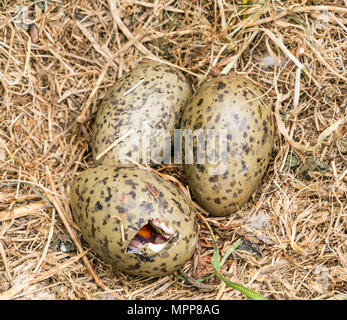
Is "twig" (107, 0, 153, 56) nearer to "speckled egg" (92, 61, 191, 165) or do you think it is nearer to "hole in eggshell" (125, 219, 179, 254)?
"speckled egg" (92, 61, 191, 165)

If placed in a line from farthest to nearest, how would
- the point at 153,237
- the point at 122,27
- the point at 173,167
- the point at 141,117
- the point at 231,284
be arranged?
the point at 122,27 < the point at 173,167 < the point at 141,117 < the point at 153,237 < the point at 231,284

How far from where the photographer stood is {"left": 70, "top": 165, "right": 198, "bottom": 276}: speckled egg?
7.32ft

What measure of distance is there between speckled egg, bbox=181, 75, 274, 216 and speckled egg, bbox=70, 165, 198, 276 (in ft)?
0.65

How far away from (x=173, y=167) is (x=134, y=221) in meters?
0.60

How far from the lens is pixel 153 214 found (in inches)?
88.4

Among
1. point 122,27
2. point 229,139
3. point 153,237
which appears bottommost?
point 153,237

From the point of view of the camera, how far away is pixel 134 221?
222cm

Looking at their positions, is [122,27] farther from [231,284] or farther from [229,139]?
[231,284]

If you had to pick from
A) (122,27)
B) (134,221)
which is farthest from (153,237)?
(122,27)

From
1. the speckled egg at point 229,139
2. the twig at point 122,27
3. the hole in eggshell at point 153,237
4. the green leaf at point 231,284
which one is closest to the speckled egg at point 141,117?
the speckled egg at point 229,139

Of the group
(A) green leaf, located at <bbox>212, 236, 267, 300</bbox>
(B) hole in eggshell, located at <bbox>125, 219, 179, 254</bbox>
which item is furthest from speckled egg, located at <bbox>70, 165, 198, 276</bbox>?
(A) green leaf, located at <bbox>212, 236, 267, 300</bbox>

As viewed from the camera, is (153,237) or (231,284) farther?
(153,237)

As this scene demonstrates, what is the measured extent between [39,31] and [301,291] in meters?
2.14

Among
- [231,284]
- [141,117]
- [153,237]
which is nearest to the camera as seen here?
[231,284]
